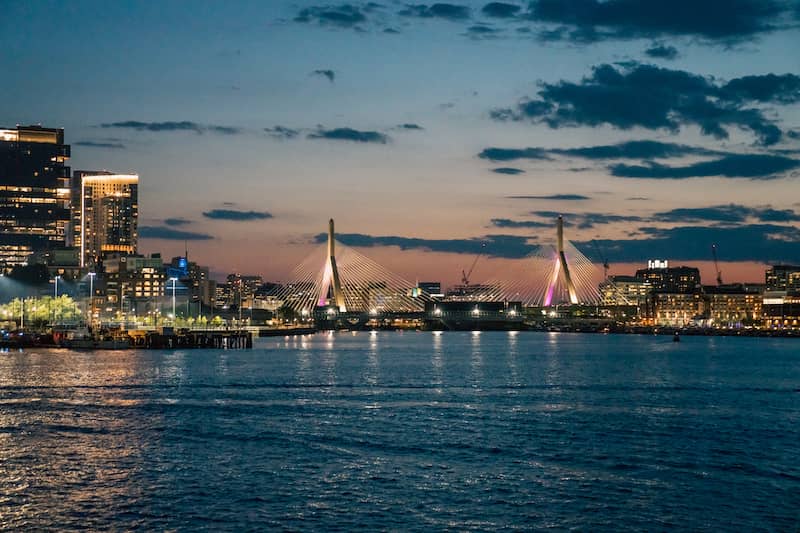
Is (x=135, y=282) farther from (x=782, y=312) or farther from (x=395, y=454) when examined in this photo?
(x=395, y=454)

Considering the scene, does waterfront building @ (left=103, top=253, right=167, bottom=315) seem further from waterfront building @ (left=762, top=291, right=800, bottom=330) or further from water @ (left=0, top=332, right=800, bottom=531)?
water @ (left=0, top=332, right=800, bottom=531)

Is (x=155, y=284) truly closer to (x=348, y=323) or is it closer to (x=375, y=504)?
(x=348, y=323)

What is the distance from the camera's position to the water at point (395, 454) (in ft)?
75.9

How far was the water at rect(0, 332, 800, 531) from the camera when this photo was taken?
75.9ft

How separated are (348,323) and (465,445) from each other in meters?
161

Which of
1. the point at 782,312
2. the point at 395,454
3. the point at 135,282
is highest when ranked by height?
the point at 135,282

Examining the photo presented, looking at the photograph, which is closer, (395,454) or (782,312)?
(395,454)

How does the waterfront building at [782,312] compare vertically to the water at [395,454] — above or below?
above

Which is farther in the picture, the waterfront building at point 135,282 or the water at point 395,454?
the waterfront building at point 135,282

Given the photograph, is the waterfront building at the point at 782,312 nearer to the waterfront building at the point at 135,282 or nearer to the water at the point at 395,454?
the waterfront building at the point at 135,282

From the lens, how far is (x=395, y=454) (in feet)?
100

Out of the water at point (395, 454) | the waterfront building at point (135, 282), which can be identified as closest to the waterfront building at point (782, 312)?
the waterfront building at point (135, 282)

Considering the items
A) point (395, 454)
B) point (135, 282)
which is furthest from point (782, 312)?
point (395, 454)

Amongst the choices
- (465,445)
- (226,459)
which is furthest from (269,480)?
(465,445)
